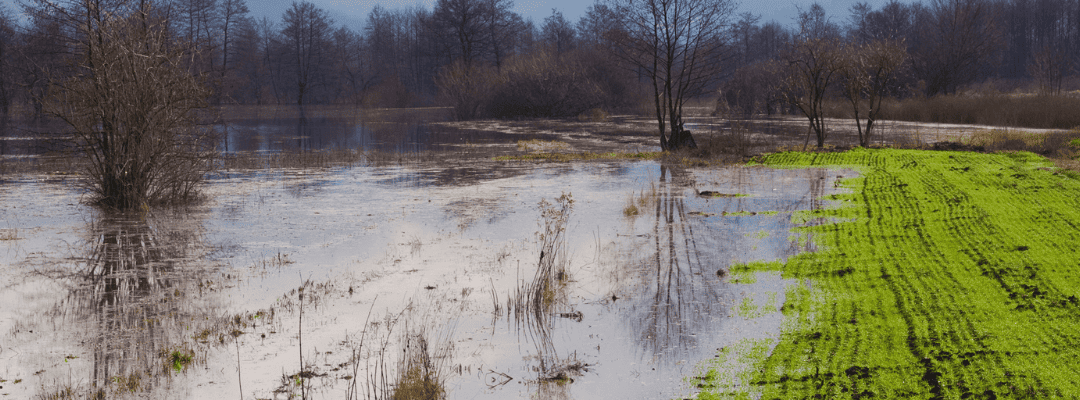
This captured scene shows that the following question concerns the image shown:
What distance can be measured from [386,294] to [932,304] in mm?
3984

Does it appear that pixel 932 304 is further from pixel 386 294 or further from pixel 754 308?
pixel 386 294

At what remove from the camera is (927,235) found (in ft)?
24.8

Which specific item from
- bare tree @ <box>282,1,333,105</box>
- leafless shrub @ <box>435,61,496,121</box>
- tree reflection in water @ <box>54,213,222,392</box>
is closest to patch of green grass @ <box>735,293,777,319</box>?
tree reflection in water @ <box>54,213,222,392</box>

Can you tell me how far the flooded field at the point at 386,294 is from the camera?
442 centimetres

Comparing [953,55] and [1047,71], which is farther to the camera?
[953,55]

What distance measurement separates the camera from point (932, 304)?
5.30m

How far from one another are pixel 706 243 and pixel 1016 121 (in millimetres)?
23466

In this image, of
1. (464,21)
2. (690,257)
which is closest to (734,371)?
(690,257)

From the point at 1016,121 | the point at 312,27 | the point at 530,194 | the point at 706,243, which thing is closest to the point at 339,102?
the point at 312,27

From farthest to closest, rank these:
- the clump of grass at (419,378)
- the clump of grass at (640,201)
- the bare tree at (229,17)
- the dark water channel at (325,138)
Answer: the bare tree at (229,17) → the dark water channel at (325,138) → the clump of grass at (640,201) → the clump of grass at (419,378)

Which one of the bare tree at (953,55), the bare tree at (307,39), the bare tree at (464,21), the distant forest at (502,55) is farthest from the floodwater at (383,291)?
the bare tree at (307,39)

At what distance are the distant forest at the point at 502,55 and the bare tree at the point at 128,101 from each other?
256 millimetres

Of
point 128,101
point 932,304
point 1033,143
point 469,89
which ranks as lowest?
point 932,304

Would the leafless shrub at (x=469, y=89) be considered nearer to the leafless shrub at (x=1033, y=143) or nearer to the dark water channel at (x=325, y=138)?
the dark water channel at (x=325, y=138)
